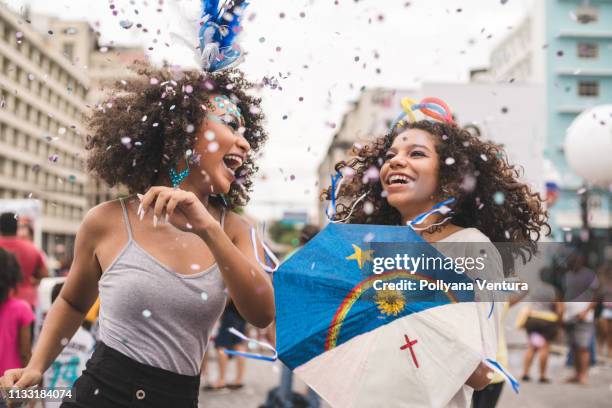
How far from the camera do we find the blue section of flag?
7.23 feet

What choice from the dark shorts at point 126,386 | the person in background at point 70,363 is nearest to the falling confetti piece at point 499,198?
the dark shorts at point 126,386

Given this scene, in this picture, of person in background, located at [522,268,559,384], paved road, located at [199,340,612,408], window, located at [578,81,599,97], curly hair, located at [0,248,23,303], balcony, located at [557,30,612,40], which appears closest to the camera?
curly hair, located at [0,248,23,303]

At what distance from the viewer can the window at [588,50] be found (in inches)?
1957

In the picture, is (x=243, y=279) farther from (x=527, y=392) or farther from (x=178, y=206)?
(x=527, y=392)

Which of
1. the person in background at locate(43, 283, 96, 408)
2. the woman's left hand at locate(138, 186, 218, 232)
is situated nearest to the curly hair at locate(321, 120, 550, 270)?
the woman's left hand at locate(138, 186, 218, 232)

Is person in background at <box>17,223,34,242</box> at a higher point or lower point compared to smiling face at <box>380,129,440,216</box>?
lower

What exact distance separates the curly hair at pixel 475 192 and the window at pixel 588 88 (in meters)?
52.0

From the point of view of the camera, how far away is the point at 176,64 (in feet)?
8.28

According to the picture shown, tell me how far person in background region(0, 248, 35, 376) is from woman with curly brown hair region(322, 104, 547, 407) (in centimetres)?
258

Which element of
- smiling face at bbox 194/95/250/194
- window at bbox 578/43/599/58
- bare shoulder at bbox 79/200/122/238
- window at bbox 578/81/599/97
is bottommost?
bare shoulder at bbox 79/200/122/238

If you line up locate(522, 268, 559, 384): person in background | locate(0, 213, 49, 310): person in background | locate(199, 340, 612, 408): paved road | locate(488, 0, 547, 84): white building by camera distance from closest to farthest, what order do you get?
locate(0, 213, 49, 310): person in background
locate(199, 340, 612, 408): paved road
locate(522, 268, 559, 384): person in background
locate(488, 0, 547, 84): white building

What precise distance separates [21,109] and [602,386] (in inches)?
1940

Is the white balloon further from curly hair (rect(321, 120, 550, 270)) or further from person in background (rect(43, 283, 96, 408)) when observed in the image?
person in background (rect(43, 283, 96, 408))

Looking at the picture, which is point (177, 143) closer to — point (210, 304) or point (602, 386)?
point (210, 304)
